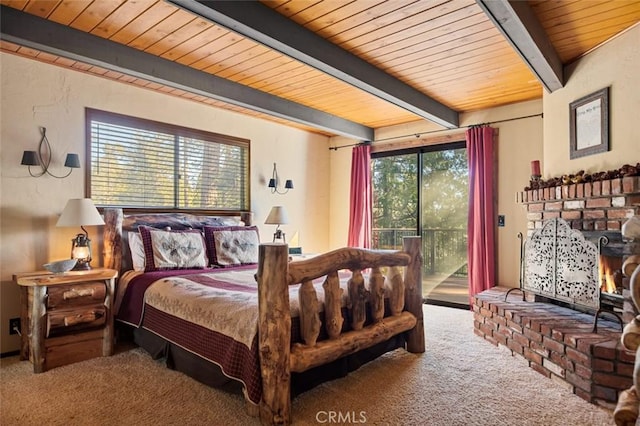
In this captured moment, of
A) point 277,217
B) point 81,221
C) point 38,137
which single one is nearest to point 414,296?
point 277,217

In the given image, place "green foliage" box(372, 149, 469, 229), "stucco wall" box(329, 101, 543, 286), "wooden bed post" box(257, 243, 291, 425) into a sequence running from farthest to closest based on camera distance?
"green foliage" box(372, 149, 469, 229), "stucco wall" box(329, 101, 543, 286), "wooden bed post" box(257, 243, 291, 425)

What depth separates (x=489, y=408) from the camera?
215cm

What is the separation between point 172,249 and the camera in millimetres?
3449

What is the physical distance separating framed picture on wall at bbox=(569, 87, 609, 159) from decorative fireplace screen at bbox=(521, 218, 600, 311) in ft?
1.98

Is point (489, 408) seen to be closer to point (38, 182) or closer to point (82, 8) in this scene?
point (82, 8)

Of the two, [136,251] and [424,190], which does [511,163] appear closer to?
[424,190]

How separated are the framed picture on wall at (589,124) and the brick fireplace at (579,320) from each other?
0.32 meters

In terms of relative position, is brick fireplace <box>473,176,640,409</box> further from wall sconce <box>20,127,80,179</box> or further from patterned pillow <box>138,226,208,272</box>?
wall sconce <box>20,127,80,179</box>

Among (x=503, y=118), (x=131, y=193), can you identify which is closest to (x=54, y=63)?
(x=131, y=193)

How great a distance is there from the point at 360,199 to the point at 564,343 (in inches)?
134

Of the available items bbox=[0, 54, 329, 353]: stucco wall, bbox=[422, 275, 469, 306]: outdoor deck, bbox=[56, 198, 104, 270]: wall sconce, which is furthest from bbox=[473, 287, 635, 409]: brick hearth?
bbox=[0, 54, 329, 353]: stucco wall

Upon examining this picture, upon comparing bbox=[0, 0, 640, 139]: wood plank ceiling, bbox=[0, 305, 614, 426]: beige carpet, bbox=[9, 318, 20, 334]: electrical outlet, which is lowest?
bbox=[0, 305, 614, 426]: beige carpet

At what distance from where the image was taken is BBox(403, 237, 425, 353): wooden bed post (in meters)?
3.04

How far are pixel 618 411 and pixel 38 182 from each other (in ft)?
12.6
